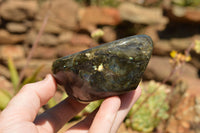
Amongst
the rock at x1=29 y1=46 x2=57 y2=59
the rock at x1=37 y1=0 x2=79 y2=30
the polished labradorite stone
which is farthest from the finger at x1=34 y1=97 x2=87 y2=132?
A: the rock at x1=37 y1=0 x2=79 y2=30

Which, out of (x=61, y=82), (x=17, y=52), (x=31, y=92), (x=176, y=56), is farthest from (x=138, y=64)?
(x=17, y=52)

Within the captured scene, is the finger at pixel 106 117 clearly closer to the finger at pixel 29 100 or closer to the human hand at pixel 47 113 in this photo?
the human hand at pixel 47 113

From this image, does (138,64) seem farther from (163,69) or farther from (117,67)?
(163,69)

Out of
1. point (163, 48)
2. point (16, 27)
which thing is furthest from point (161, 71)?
point (16, 27)

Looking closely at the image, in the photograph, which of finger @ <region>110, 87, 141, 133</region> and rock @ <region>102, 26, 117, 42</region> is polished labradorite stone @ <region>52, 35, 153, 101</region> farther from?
rock @ <region>102, 26, 117, 42</region>

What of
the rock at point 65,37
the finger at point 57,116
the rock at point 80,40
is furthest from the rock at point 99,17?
the finger at point 57,116
